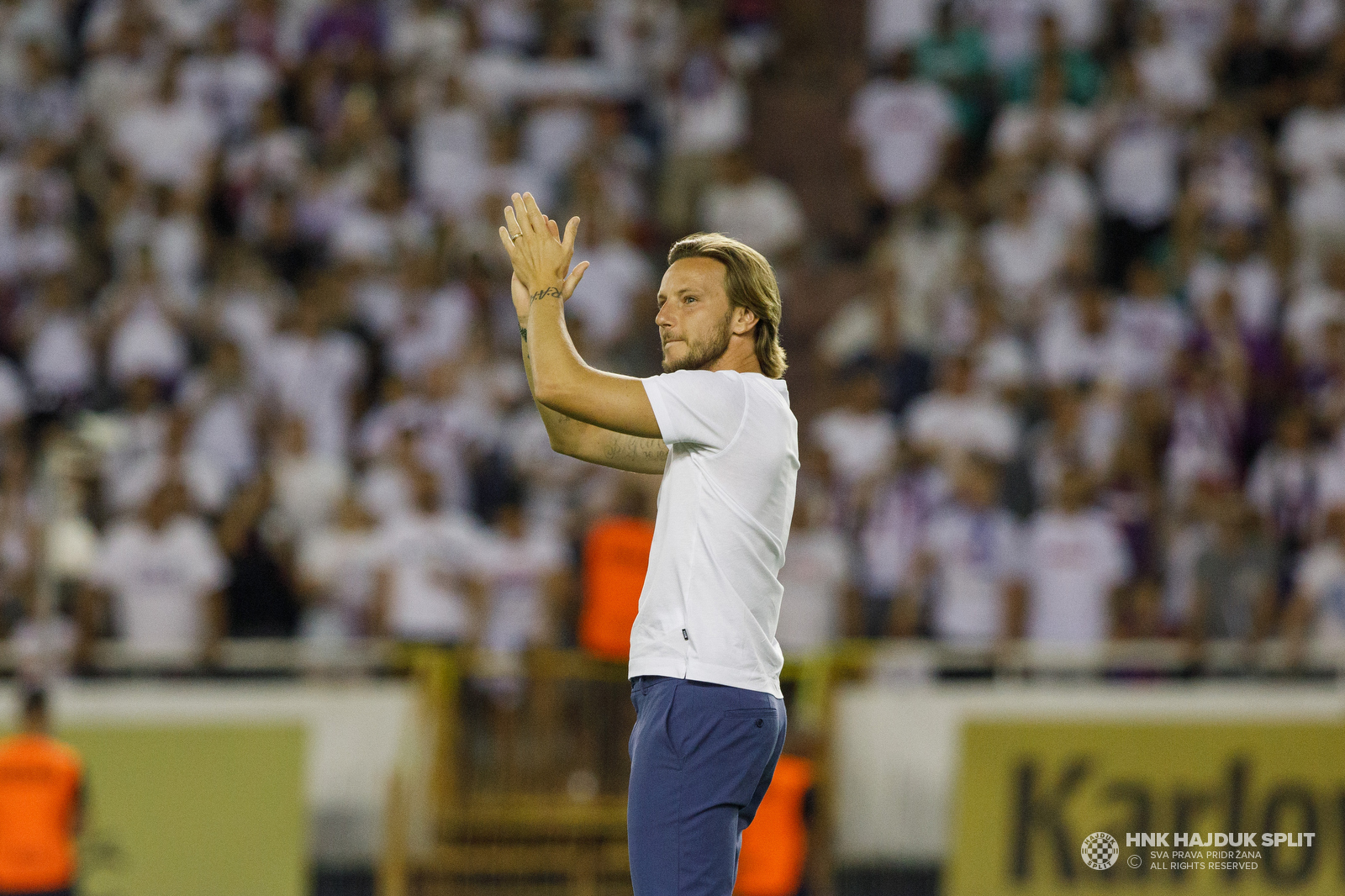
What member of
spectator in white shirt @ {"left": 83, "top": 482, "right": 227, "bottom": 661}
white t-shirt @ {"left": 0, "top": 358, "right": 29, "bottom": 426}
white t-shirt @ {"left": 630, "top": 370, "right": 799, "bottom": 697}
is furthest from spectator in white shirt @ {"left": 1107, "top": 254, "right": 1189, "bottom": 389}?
white t-shirt @ {"left": 630, "top": 370, "right": 799, "bottom": 697}

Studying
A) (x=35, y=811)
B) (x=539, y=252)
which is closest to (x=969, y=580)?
(x=35, y=811)

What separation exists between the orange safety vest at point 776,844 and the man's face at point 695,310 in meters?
5.61

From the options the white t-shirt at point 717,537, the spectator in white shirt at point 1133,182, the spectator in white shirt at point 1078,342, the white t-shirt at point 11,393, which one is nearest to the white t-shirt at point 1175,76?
the spectator in white shirt at point 1133,182

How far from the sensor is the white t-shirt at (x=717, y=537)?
4.13m

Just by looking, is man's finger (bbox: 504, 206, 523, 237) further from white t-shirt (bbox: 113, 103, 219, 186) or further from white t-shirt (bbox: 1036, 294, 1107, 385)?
white t-shirt (bbox: 113, 103, 219, 186)

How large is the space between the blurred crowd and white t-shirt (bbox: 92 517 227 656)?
0.02m

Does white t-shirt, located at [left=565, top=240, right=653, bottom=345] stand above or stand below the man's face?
above

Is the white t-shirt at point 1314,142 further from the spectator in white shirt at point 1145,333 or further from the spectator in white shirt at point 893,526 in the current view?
the spectator in white shirt at point 893,526

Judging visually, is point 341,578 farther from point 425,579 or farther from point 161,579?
point 161,579

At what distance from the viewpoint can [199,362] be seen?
12117 millimetres

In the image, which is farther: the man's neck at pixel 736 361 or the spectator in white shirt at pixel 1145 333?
the spectator in white shirt at pixel 1145 333

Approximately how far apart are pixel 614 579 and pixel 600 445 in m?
5.68

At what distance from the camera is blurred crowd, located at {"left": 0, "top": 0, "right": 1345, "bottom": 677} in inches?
430

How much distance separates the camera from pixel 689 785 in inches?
161
